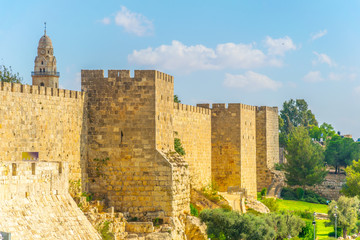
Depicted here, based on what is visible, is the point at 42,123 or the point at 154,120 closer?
the point at 42,123

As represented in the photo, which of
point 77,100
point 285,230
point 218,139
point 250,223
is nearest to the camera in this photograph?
point 77,100

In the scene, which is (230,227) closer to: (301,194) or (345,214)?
(345,214)

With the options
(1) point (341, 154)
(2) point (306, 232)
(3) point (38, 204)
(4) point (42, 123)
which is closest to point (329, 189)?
(1) point (341, 154)

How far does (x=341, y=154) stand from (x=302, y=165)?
11384 millimetres

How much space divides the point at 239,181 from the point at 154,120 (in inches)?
481

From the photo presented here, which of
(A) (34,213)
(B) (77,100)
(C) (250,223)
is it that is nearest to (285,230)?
(C) (250,223)

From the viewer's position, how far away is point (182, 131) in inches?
1137

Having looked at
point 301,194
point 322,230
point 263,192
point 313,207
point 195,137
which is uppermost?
point 195,137

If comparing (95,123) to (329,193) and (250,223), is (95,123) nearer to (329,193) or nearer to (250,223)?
(250,223)

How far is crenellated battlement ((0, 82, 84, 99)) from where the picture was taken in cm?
1918

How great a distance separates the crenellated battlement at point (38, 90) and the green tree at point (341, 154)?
122 ft

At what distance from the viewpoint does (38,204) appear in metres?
14.8

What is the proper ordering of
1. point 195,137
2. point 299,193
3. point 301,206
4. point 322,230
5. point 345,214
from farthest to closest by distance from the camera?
1. point 299,193
2. point 301,206
3. point 322,230
4. point 345,214
5. point 195,137

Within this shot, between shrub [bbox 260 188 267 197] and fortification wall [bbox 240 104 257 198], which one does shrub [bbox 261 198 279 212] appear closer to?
fortification wall [bbox 240 104 257 198]
